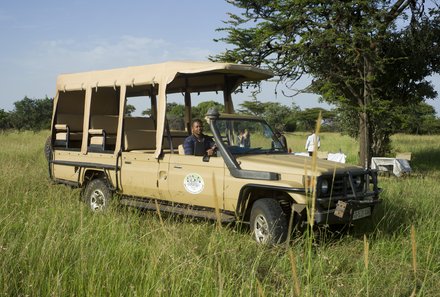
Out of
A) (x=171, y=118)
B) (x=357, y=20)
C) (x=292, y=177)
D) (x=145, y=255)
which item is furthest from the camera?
(x=357, y=20)

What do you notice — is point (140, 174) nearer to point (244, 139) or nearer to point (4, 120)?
point (244, 139)

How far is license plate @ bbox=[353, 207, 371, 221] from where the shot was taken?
581 cm

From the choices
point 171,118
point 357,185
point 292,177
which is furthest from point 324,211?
point 171,118

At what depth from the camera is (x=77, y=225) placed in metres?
5.27

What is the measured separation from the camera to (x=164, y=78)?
22.9 feet

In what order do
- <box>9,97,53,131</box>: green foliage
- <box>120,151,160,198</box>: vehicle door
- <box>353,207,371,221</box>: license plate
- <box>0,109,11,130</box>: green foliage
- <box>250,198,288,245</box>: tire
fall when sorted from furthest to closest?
1. <box>9,97,53,131</box>: green foliage
2. <box>0,109,11,130</box>: green foliage
3. <box>120,151,160,198</box>: vehicle door
4. <box>353,207,371,221</box>: license plate
5. <box>250,198,288,245</box>: tire

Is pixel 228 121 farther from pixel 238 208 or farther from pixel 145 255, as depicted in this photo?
pixel 145 255

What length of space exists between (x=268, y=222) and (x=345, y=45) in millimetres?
8962

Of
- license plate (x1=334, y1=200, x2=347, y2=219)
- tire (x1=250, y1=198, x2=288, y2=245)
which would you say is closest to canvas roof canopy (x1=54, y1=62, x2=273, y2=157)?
tire (x1=250, y1=198, x2=288, y2=245)

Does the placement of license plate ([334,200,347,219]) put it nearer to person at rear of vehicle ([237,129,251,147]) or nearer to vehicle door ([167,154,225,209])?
vehicle door ([167,154,225,209])

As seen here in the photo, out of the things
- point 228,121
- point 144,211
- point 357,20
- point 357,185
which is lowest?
point 144,211

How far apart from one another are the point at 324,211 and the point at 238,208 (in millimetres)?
1088

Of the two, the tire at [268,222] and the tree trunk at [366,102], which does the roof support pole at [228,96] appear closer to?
the tire at [268,222]

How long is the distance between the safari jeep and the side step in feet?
0.06
